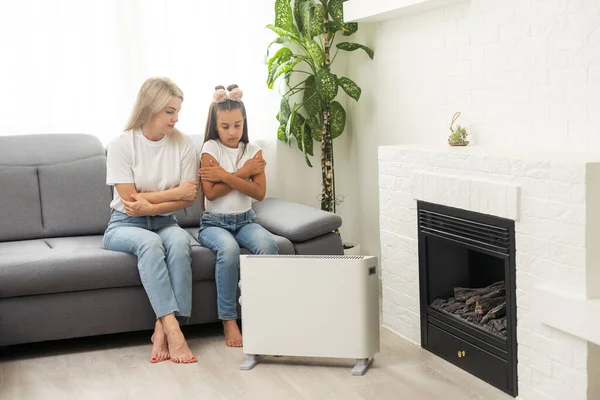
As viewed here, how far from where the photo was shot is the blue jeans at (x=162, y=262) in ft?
10.7

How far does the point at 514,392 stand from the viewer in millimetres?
2711

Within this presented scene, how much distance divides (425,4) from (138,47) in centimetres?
161

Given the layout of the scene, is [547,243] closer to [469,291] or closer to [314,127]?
[469,291]

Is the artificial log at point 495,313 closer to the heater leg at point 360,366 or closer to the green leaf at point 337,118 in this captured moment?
the heater leg at point 360,366

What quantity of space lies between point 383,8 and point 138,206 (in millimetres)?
1395

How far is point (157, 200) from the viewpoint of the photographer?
3.44 meters

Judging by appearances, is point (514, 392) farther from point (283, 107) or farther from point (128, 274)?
point (283, 107)

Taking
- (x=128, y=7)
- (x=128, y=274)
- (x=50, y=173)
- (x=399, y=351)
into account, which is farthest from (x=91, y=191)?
(x=399, y=351)

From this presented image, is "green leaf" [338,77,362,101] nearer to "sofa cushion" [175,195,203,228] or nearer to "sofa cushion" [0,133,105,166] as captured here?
"sofa cushion" [175,195,203,228]

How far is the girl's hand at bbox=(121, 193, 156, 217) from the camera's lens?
3395 mm

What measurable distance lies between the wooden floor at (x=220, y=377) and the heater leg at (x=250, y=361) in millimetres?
28

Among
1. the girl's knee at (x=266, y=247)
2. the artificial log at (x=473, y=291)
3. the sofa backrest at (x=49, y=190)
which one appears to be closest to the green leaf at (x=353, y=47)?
the girl's knee at (x=266, y=247)

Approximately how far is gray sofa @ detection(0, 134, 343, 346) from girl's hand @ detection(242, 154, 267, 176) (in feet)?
0.91

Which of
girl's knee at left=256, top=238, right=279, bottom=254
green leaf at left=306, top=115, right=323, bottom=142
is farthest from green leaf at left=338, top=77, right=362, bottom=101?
girl's knee at left=256, top=238, right=279, bottom=254
